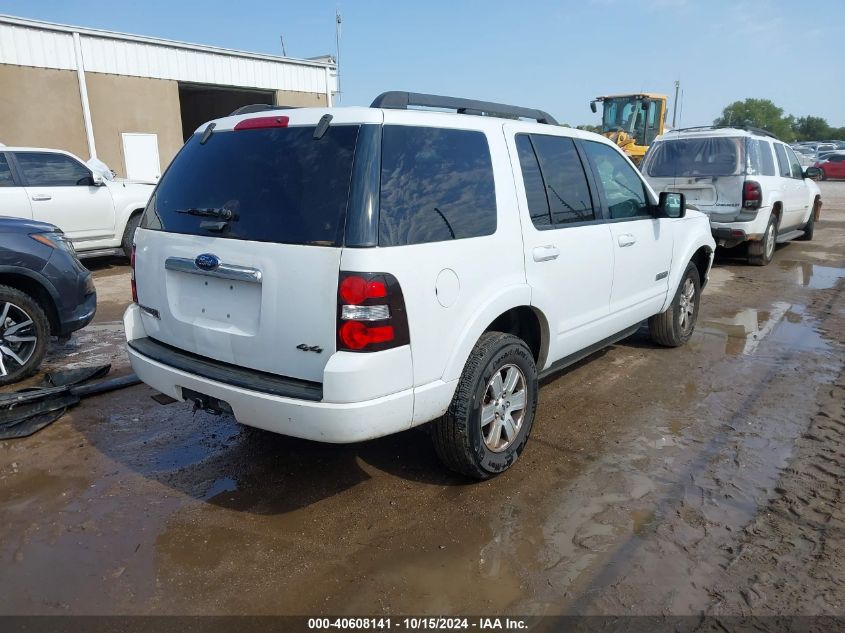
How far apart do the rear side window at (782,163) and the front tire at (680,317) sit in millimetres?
6074

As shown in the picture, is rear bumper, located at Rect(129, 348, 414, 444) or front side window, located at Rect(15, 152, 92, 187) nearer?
rear bumper, located at Rect(129, 348, 414, 444)

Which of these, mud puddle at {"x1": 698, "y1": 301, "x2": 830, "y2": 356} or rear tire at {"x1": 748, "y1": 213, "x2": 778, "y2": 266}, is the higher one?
rear tire at {"x1": 748, "y1": 213, "x2": 778, "y2": 266}

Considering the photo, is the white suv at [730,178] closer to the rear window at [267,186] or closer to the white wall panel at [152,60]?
the rear window at [267,186]

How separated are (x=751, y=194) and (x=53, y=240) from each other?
9088 mm

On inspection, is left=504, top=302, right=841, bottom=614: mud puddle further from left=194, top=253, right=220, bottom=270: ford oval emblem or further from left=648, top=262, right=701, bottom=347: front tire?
left=194, top=253, right=220, bottom=270: ford oval emblem

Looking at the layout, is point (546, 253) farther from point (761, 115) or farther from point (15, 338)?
point (761, 115)

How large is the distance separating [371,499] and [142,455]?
1.56 metres

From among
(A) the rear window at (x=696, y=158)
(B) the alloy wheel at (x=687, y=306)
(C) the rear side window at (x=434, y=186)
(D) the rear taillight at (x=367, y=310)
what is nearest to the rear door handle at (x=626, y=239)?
(B) the alloy wheel at (x=687, y=306)

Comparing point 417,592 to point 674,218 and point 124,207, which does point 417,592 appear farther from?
point 124,207

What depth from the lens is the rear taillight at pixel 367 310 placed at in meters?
2.69

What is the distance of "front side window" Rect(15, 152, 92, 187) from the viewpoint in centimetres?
877

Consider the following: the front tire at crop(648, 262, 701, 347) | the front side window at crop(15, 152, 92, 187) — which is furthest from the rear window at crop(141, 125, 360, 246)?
the front side window at crop(15, 152, 92, 187)

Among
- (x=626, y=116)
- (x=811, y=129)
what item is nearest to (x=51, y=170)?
(x=626, y=116)

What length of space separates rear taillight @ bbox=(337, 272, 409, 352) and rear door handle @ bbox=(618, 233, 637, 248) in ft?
7.73
